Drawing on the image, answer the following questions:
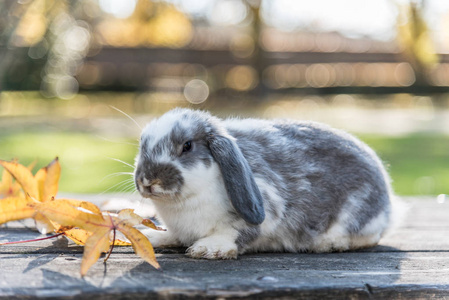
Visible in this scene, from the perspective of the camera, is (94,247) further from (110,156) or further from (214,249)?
(110,156)

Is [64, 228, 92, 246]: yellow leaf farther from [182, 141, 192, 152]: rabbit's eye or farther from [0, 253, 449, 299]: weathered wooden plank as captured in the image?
[182, 141, 192, 152]: rabbit's eye

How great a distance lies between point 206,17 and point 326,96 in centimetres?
460

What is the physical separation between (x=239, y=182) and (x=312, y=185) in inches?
16.5

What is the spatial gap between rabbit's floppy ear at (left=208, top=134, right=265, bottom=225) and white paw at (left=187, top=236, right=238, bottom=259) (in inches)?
4.7

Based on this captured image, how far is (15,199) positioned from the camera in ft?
7.19

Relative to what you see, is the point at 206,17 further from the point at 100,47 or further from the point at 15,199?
the point at 15,199

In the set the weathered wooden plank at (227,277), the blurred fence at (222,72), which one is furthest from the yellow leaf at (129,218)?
the blurred fence at (222,72)

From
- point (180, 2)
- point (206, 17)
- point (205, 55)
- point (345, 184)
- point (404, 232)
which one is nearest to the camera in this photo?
point (345, 184)

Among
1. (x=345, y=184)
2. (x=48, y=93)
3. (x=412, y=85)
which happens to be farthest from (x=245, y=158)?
(x=412, y=85)

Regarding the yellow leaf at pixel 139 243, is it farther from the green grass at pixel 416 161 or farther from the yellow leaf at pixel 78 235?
the green grass at pixel 416 161

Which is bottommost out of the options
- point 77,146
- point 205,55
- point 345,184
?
point 77,146

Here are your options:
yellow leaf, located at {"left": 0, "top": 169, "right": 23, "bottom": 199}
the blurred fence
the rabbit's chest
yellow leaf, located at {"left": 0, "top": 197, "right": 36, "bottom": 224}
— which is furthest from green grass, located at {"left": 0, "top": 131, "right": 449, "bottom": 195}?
the blurred fence

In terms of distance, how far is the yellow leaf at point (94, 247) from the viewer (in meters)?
1.68

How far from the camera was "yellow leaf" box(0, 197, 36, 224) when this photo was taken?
7.09 ft
